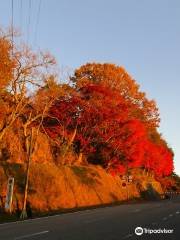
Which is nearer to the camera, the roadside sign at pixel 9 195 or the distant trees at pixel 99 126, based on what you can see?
the roadside sign at pixel 9 195

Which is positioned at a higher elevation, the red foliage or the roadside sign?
the red foliage

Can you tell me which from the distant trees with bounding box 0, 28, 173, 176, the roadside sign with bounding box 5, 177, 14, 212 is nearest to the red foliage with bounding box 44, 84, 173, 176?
the distant trees with bounding box 0, 28, 173, 176

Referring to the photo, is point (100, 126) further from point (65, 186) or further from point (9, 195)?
point (9, 195)

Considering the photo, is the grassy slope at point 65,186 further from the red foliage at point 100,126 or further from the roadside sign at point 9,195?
the roadside sign at point 9,195

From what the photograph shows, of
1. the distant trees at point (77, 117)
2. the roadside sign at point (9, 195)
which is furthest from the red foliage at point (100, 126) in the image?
the roadside sign at point (9, 195)

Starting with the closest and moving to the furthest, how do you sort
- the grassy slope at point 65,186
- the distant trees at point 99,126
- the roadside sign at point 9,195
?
the roadside sign at point 9,195 < the grassy slope at point 65,186 < the distant trees at point 99,126

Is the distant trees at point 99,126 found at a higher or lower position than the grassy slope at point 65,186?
higher

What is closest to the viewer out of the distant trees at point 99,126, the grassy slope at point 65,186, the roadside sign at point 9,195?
the roadside sign at point 9,195

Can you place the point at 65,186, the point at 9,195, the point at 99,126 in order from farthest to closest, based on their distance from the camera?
the point at 99,126, the point at 65,186, the point at 9,195

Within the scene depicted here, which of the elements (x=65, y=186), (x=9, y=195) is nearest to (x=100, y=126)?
(x=65, y=186)

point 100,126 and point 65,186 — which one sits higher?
point 100,126

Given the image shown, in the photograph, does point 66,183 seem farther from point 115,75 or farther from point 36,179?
point 115,75

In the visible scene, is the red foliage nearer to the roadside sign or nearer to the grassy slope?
the grassy slope

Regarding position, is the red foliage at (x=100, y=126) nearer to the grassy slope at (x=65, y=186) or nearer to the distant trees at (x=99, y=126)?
the distant trees at (x=99, y=126)
